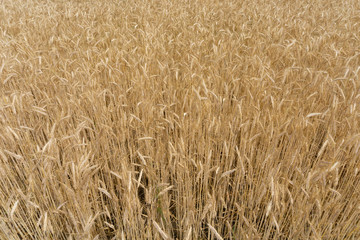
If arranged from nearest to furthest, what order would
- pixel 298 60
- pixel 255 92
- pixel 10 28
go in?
pixel 255 92, pixel 298 60, pixel 10 28

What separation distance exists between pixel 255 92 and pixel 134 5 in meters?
3.21

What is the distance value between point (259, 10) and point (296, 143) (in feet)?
9.29

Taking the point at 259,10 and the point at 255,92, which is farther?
the point at 259,10

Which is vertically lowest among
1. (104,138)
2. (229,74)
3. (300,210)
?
(300,210)

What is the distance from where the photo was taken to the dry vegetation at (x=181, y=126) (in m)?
0.98

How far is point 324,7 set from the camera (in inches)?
156

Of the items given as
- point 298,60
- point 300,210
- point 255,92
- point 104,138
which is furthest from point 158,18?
point 300,210

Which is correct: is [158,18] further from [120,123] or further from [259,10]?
[120,123]

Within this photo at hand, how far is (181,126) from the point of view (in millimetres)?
1206

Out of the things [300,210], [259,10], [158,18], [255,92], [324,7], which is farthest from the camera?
[324,7]

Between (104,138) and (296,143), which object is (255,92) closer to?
(296,143)

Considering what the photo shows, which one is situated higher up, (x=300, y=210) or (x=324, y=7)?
(x=324, y=7)

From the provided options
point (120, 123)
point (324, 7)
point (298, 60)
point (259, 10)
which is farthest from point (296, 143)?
point (324, 7)

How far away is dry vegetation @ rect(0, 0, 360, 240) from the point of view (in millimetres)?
975
